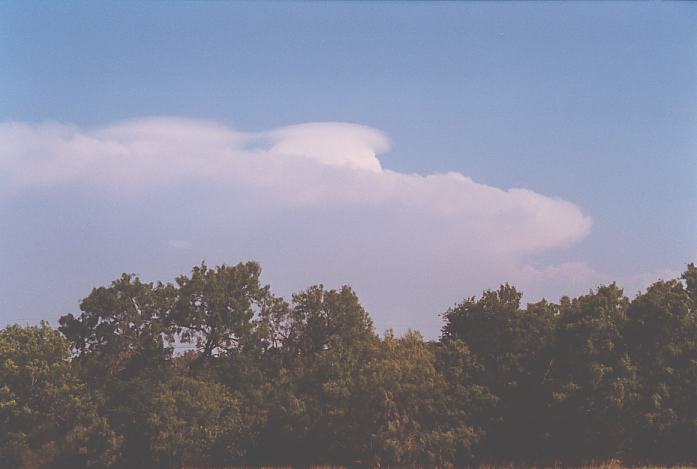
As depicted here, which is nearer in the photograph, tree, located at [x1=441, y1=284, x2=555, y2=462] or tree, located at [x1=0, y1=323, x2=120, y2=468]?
tree, located at [x1=0, y1=323, x2=120, y2=468]

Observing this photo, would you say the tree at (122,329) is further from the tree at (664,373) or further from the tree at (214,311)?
the tree at (664,373)

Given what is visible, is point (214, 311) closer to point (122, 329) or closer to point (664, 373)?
point (122, 329)

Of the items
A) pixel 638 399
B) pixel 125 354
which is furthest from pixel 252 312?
pixel 638 399

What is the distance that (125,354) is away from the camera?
188 feet

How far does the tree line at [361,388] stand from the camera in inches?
1941

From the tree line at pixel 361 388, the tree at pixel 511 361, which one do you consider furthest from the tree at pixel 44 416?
the tree at pixel 511 361

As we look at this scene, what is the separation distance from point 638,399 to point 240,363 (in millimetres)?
27502

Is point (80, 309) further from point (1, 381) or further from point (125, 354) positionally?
point (1, 381)

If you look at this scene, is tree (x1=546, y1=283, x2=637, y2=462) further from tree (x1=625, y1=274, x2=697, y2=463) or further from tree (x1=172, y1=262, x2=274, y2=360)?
tree (x1=172, y1=262, x2=274, y2=360)

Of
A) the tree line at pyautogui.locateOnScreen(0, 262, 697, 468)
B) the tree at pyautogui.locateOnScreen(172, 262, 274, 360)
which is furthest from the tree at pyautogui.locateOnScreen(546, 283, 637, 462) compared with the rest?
the tree at pyautogui.locateOnScreen(172, 262, 274, 360)

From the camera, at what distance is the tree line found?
49.3 m

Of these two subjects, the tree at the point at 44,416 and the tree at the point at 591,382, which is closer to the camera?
the tree at the point at 591,382

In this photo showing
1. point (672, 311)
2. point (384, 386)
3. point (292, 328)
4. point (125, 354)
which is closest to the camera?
point (384, 386)

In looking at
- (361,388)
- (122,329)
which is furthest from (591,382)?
(122,329)
